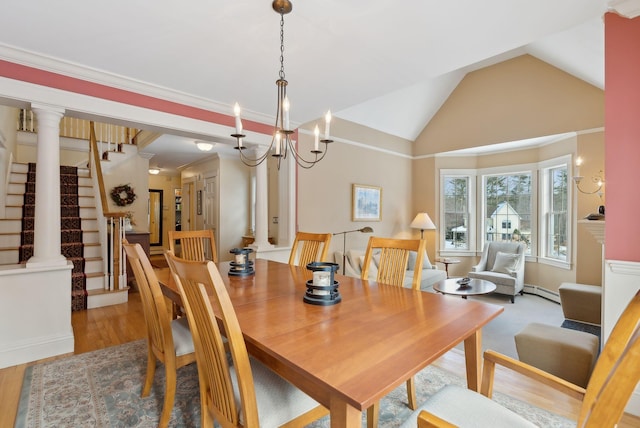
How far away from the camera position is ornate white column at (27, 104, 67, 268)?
8.34ft

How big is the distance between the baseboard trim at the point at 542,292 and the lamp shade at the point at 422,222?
190 cm

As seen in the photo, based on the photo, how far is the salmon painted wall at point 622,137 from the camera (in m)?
1.89

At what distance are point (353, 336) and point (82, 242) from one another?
504 cm

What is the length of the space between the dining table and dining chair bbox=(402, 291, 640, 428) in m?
0.15

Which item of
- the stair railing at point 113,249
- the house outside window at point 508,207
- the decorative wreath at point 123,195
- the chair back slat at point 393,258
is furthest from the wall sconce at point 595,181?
the decorative wreath at point 123,195

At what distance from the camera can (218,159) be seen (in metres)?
6.29

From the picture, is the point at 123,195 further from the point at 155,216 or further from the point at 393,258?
the point at 393,258

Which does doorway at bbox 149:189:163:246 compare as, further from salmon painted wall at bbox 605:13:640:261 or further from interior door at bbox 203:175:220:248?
salmon painted wall at bbox 605:13:640:261

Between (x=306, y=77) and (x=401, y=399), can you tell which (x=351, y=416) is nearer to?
(x=401, y=399)

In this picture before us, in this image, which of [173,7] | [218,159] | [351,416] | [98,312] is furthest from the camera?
[218,159]

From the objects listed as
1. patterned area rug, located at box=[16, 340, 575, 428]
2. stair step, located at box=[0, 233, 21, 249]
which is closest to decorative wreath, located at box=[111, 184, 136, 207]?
stair step, located at box=[0, 233, 21, 249]

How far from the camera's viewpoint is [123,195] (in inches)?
233

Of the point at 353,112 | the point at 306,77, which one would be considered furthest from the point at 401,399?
the point at 353,112

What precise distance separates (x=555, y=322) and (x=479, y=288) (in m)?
1.11
